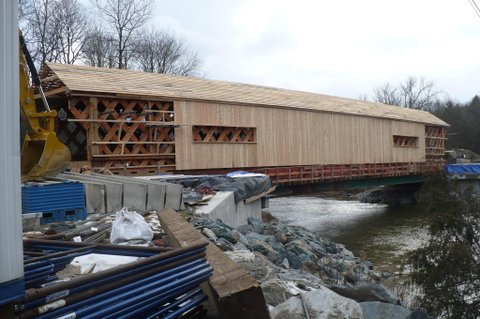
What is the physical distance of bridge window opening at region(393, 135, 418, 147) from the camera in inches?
1340

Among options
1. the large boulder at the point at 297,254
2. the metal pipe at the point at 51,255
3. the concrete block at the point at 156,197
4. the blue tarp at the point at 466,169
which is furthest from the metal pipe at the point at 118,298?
the blue tarp at the point at 466,169

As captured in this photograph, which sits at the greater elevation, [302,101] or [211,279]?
[302,101]

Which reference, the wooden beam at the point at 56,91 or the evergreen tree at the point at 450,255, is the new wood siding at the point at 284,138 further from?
the evergreen tree at the point at 450,255

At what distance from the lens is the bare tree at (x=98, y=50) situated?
38250 mm

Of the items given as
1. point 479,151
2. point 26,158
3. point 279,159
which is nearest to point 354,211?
point 279,159

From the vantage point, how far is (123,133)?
1875 cm

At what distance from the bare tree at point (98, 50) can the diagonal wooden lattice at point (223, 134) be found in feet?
69.2

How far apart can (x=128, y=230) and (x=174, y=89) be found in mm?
15009

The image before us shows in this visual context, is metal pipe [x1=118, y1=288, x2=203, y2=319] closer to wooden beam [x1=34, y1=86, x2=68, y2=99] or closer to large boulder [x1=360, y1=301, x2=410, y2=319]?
large boulder [x1=360, y1=301, x2=410, y2=319]

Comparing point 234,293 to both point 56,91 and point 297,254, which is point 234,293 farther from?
point 56,91

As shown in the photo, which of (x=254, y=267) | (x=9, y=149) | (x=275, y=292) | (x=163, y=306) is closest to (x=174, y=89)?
(x=254, y=267)

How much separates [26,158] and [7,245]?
23.1ft

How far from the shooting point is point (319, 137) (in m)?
26.4

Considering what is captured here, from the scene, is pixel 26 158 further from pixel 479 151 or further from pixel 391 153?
pixel 479 151
